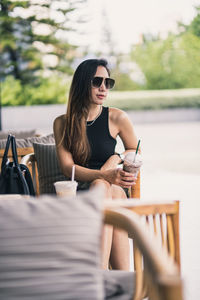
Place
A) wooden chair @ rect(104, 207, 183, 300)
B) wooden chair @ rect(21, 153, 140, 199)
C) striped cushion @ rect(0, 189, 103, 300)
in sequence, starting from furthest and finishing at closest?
wooden chair @ rect(21, 153, 140, 199), striped cushion @ rect(0, 189, 103, 300), wooden chair @ rect(104, 207, 183, 300)

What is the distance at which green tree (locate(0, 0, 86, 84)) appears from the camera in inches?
679

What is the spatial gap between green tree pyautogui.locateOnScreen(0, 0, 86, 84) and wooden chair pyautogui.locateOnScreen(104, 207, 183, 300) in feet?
53.3

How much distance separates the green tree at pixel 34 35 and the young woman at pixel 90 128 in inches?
589

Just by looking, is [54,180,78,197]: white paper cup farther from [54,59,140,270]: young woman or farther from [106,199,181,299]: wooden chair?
[54,59,140,270]: young woman

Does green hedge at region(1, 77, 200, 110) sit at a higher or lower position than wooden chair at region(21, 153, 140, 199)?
higher

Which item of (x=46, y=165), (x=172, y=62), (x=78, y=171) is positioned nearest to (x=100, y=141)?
(x=78, y=171)

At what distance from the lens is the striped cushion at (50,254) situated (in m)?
1.09

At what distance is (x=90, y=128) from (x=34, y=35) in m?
16.1

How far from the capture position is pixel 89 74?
2463 mm

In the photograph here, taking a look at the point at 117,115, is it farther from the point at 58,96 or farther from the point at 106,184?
the point at 58,96

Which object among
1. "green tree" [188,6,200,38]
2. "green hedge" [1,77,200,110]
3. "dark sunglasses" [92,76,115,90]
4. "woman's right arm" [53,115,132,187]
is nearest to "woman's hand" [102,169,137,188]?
"woman's right arm" [53,115,132,187]

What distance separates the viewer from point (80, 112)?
98.5 inches

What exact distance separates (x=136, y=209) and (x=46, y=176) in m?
1.29

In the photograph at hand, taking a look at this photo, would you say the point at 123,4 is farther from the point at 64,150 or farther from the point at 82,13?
the point at 64,150
